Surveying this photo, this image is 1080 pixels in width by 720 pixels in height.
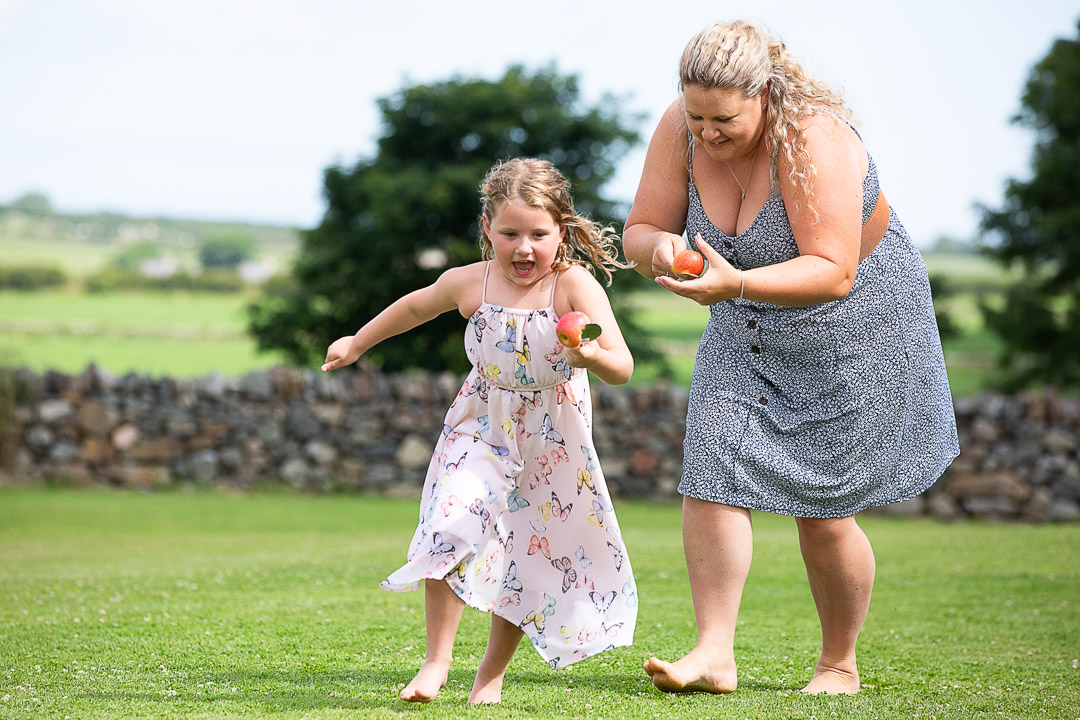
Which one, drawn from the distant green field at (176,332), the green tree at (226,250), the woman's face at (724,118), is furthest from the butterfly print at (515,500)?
the green tree at (226,250)

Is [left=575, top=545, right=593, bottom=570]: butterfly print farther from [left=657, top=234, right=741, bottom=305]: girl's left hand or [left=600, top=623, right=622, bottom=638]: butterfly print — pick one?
[left=657, top=234, right=741, bottom=305]: girl's left hand

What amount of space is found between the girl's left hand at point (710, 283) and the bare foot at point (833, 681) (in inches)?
47.7

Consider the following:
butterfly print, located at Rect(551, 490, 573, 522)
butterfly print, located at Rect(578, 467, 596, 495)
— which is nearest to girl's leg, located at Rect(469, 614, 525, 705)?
butterfly print, located at Rect(551, 490, 573, 522)

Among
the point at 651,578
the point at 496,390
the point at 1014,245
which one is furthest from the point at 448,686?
the point at 1014,245

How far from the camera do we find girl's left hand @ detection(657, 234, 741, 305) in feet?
7.97

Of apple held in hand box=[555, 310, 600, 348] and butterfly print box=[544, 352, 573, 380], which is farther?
butterfly print box=[544, 352, 573, 380]

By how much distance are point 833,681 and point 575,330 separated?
1.31m

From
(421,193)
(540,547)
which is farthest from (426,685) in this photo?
(421,193)

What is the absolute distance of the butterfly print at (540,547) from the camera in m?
3.03

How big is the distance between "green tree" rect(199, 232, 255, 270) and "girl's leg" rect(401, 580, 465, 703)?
34.3m

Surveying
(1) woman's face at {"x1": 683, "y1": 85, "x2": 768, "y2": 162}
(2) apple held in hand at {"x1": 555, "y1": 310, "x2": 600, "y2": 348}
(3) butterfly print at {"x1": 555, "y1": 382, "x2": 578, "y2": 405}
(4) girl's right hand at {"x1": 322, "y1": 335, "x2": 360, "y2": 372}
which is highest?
(1) woman's face at {"x1": 683, "y1": 85, "x2": 768, "y2": 162}

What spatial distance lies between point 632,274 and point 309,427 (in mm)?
6853

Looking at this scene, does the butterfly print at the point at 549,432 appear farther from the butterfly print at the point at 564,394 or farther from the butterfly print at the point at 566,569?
the butterfly print at the point at 566,569

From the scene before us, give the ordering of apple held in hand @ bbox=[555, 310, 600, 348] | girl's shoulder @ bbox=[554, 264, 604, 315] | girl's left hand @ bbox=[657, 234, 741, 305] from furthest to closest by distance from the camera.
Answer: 1. girl's shoulder @ bbox=[554, 264, 604, 315]
2. apple held in hand @ bbox=[555, 310, 600, 348]
3. girl's left hand @ bbox=[657, 234, 741, 305]
